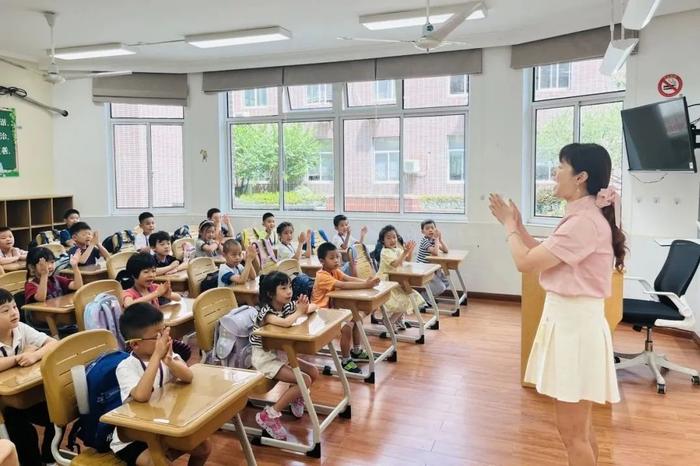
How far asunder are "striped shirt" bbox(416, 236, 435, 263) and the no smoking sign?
2.74 meters

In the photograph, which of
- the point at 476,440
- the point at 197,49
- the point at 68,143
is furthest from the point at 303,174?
the point at 476,440

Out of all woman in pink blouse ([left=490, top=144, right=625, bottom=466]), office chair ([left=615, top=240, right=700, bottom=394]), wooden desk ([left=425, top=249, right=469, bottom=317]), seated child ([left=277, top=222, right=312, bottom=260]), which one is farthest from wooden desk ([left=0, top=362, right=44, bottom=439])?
wooden desk ([left=425, top=249, right=469, bottom=317])

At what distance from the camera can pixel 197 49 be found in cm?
726

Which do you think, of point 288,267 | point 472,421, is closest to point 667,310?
point 472,421

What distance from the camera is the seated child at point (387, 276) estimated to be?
4.88m

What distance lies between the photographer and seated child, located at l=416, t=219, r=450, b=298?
5.96m

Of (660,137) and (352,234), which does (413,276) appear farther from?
(352,234)

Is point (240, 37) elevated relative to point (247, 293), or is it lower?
elevated

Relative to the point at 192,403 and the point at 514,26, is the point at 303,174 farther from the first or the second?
the point at 192,403

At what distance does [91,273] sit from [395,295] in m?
2.70

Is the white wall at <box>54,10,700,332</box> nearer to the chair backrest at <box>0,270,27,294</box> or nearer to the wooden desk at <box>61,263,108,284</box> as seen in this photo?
the wooden desk at <box>61,263,108,284</box>

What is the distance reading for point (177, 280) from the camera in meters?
4.49

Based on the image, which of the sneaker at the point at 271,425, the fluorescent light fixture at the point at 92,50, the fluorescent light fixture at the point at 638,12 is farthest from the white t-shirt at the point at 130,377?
the fluorescent light fixture at the point at 92,50

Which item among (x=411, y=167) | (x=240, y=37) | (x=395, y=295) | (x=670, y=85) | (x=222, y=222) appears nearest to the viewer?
(x=395, y=295)
